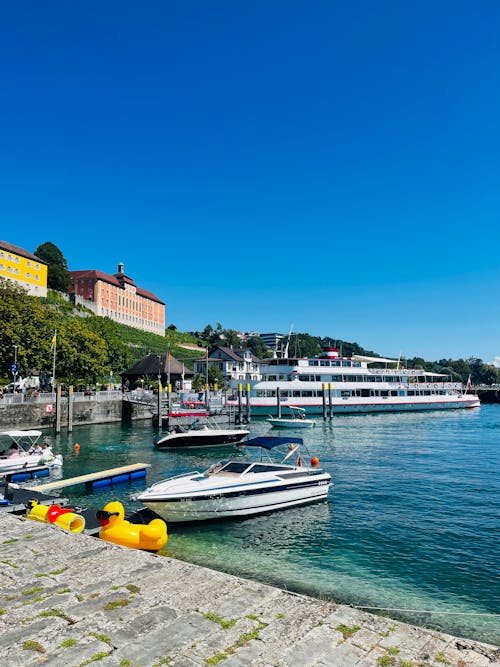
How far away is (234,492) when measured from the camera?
1883cm

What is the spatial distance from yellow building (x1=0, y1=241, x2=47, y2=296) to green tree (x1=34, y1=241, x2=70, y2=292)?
17.8 m

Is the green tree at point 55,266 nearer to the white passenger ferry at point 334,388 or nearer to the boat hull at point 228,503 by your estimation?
the white passenger ferry at point 334,388

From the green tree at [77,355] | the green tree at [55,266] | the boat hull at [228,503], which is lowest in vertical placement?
the boat hull at [228,503]

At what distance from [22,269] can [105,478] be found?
298ft

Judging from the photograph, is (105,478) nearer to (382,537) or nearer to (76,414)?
(382,537)

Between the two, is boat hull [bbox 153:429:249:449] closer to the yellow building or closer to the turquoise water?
the turquoise water

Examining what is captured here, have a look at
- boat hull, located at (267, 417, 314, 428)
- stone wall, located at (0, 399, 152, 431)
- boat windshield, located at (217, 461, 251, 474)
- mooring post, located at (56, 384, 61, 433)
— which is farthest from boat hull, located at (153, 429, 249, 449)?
boat windshield, located at (217, 461, 251, 474)

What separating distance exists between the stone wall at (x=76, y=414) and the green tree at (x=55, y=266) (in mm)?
81900

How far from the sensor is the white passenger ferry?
67812mm

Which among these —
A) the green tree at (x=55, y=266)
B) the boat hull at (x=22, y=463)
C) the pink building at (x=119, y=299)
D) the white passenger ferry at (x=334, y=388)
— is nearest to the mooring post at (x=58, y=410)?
the boat hull at (x=22, y=463)

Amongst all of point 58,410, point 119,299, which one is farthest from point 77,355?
point 119,299

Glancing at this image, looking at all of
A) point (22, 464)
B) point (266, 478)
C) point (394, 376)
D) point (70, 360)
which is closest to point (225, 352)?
point (394, 376)

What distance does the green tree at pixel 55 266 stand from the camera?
5010 inches

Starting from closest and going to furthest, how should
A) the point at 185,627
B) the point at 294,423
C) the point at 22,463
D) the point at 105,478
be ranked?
the point at 185,627 → the point at 105,478 → the point at 22,463 → the point at 294,423
